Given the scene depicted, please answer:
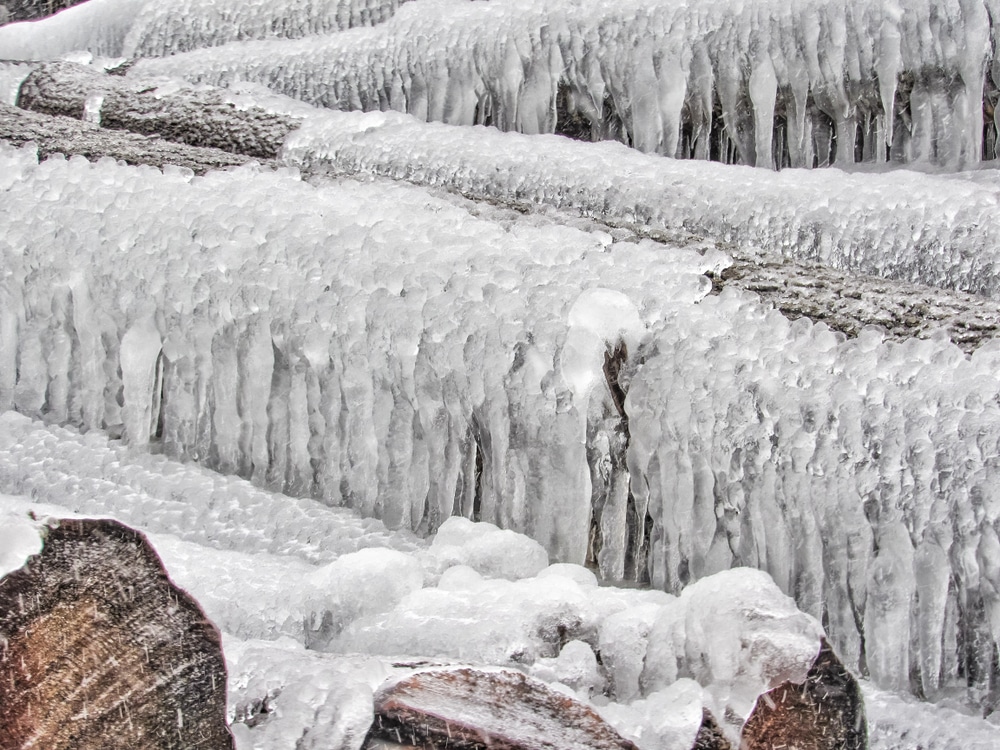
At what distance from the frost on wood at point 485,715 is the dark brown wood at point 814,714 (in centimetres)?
7

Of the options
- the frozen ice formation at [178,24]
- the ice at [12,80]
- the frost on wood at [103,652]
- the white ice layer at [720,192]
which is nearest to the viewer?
the frost on wood at [103,652]

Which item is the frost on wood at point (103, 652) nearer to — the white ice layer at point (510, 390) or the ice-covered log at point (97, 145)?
the white ice layer at point (510, 390)

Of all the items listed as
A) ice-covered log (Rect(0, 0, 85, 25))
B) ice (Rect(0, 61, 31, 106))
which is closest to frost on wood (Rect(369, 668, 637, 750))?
ice (Rect(0, 61, 31, 106))

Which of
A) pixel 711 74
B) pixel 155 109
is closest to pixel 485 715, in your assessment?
pixel 711 74

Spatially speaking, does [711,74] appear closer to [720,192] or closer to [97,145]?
[720,192]

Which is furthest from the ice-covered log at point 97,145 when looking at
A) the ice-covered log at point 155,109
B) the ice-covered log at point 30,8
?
the ice-covered log at point 30,8

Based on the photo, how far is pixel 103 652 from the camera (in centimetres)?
49

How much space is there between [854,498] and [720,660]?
0.57 ft

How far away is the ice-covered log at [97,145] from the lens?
1056mm

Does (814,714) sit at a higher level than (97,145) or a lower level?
lower

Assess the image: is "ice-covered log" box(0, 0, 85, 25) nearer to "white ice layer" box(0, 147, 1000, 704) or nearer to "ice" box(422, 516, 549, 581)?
"white ice layer" box(0, 147, 1000, 704)

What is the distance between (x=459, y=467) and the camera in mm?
809

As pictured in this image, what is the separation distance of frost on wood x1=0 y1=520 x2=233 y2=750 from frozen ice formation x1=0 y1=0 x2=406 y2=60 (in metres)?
1.44

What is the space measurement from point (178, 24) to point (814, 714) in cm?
165
